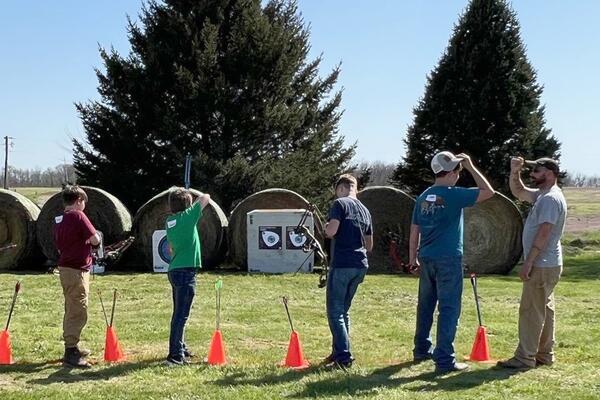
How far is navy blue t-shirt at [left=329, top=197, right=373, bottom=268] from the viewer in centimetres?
746

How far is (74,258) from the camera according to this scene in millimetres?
7895

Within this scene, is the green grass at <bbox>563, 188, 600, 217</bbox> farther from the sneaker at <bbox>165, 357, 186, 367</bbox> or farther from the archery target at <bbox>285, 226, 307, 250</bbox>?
the sneaker at <bbox>165, 357, 186, 367</bbox>

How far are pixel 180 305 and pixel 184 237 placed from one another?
0.69m

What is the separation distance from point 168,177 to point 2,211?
29.3ft

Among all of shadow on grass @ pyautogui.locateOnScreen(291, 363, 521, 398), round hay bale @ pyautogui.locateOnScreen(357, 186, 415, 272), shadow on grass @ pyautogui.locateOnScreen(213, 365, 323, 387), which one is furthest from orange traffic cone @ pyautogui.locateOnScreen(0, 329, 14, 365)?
round hay bale @ pyautogui.locateOnScreen(357, 186, 415, 272)

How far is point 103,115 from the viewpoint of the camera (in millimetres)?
27078

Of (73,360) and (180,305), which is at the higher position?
(180,305)

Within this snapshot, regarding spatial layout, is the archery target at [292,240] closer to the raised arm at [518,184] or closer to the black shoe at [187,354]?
the black shoe at [187,354]

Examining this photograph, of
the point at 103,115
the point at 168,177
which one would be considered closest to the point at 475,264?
the point at 168,177

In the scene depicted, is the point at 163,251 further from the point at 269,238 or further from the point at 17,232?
the point at 17,232

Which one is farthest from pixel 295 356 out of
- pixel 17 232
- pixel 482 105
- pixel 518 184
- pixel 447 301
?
pixel 482 105

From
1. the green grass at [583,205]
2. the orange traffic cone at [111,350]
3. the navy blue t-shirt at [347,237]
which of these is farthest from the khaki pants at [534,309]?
the green grass at [583,205]

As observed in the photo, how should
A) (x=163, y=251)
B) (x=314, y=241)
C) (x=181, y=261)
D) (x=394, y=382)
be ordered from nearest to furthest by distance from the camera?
(x=394, y=382) → (x=181, y=261) → (x=314, y=241) → (x=163, y=251)

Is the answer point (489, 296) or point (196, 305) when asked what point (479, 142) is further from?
point (196, 305)
